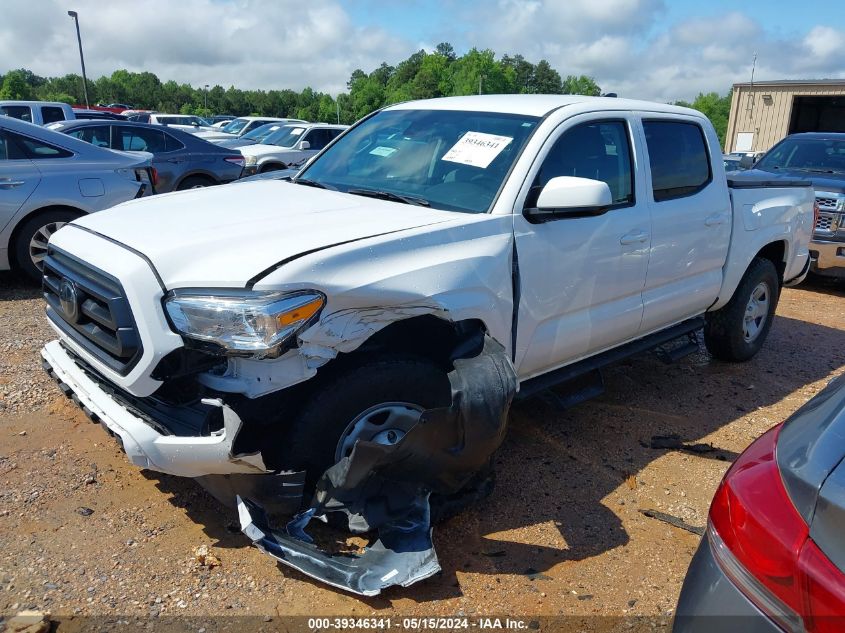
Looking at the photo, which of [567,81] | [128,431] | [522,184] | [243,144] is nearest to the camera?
[128,431]

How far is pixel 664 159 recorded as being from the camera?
14.2 feet

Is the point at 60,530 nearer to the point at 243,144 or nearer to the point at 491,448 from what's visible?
the point at 491,448

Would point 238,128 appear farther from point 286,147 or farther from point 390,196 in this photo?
point 390,196

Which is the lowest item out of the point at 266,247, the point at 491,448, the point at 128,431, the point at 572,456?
the point at 572,456

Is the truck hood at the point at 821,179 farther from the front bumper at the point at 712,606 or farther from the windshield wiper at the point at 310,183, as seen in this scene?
the front bumper at the point at 712,606

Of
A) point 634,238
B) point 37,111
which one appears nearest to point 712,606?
point 634,238

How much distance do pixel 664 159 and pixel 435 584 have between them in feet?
9.74

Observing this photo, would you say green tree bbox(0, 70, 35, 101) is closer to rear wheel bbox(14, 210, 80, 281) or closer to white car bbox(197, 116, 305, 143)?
white car bbox(197, 116, 305, 143)

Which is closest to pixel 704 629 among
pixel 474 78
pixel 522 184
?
pixel 522 184

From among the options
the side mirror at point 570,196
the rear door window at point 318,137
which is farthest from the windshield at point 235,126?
the side mirror at point 570,196

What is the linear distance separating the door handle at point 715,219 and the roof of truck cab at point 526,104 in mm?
747

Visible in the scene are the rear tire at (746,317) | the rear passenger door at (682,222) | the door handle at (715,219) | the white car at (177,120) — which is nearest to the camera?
the rear passenger door at (682,222)

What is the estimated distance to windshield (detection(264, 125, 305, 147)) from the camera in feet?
48.9

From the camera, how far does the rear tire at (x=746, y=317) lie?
5324 mm
